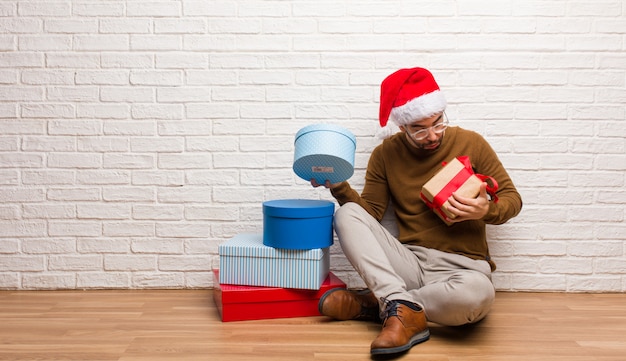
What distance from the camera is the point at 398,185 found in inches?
93.6

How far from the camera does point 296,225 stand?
218cm

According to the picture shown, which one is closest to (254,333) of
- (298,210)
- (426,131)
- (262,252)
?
(262,252)

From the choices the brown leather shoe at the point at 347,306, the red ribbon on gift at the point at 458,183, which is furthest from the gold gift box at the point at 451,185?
the brown leather shoe at the point at 347,306

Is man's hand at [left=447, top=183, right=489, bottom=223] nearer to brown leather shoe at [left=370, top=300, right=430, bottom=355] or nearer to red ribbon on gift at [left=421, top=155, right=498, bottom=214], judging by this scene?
red ribbon on gift at [left=421, top=155, right=498, bottom=214]

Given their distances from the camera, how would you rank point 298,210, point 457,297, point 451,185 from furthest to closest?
point 298,210
point 451,185
point 457,297

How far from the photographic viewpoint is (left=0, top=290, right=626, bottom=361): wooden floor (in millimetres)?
1801

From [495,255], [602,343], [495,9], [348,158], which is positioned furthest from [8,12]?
[602,343]

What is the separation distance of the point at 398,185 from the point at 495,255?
0.61m

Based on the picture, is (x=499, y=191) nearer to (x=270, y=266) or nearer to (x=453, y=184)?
(x=453, y=184)

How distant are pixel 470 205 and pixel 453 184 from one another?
0.30 ft

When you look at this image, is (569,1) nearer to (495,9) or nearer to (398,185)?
Result: (495,9)

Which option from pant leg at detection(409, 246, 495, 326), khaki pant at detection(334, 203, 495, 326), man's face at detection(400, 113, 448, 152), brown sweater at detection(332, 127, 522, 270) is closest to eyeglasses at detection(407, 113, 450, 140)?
man's face at detection(400, 113, 448, 152)

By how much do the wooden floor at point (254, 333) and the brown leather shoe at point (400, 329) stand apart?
4 centimetres

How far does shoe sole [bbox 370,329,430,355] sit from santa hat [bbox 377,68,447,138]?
0.78m
